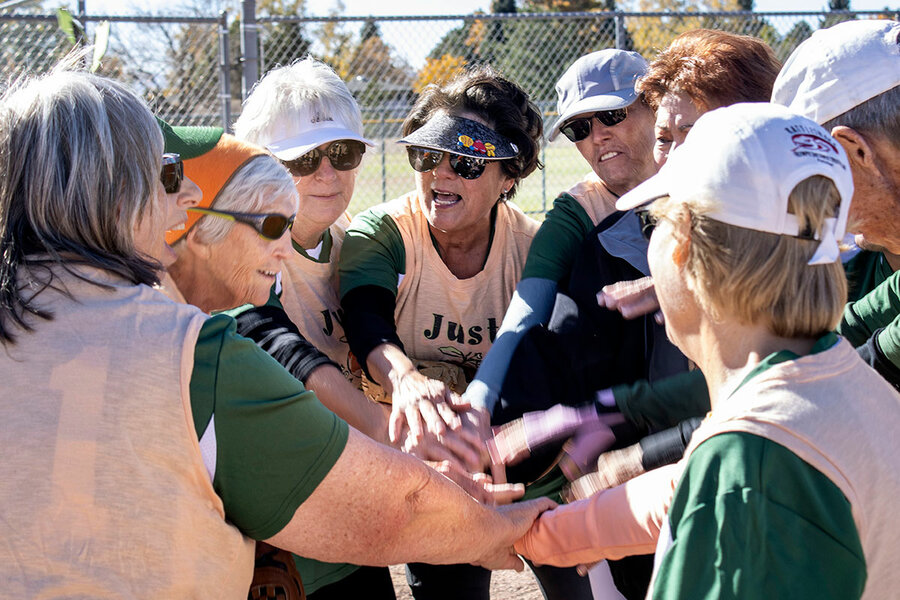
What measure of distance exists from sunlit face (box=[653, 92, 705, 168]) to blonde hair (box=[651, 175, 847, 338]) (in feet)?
4.15

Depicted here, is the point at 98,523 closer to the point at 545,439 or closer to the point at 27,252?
the point at 27,252

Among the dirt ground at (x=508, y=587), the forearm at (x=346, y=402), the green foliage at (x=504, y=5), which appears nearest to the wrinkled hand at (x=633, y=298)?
the forearm at (x=346, y=402)

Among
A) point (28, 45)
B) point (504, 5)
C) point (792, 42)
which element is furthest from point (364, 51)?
point (504, 5)

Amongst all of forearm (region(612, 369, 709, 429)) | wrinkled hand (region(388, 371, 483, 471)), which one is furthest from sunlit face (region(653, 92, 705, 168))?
wrinkled hand (region(388, 371, 483, 471))

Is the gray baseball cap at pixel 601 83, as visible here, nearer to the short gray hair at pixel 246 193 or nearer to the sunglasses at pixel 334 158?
the sunglasses at pixel 334 158

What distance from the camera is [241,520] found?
169 centimetres

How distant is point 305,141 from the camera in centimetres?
311

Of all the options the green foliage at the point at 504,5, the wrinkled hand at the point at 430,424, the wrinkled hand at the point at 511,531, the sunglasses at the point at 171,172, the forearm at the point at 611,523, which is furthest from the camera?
the green foliage at the point at 504,5

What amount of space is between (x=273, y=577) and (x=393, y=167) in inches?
416

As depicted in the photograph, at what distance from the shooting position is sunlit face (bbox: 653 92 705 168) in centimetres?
269

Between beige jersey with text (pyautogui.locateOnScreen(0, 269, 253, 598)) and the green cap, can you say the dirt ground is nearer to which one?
the green cap

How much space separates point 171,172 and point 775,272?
58.1 inches

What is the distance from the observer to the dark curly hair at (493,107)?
10.9 ft

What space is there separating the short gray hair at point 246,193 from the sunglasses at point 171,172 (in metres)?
0.23
